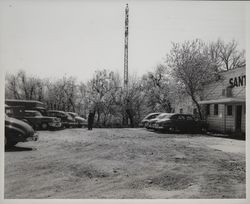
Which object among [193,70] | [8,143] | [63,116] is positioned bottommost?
[8,143]

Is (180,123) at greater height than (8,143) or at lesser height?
greater

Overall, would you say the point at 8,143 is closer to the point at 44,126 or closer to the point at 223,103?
the point at 44,126

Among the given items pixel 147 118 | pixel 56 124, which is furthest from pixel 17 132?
pixel 147 118

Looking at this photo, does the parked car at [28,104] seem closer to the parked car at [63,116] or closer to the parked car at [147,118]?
the parked car at [63,116]

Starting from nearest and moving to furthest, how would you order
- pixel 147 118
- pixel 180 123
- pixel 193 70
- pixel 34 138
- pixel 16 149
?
1. pixel 16 149
2. pixel 34 138
3. pixel 147 118
4. pixel 180 123
5. pixel 193 70

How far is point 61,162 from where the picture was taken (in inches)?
227

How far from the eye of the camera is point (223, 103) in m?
9.15

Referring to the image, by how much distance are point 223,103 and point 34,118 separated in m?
5.64

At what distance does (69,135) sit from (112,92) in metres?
1.25

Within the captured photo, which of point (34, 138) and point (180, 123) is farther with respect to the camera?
point (180, 123)

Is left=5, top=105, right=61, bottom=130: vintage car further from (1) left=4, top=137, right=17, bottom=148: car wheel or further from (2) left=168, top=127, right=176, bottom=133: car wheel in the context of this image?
(2) left=168, top=127, right=176, bottom=133: car wheel

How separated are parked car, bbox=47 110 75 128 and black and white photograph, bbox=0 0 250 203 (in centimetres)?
2

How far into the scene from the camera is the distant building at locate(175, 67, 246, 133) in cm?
737

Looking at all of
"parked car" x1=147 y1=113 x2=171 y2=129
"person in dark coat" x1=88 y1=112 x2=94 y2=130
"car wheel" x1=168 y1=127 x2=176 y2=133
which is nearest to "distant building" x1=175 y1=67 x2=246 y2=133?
"car wheel" x1=168 y1=127 x2=176 y2=133
